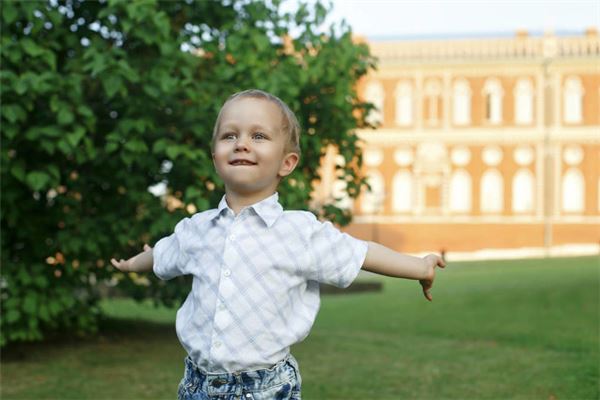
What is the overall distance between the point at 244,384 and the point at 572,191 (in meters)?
38.2

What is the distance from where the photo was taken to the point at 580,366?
7.42m

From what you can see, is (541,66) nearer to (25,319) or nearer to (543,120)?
(543,120)

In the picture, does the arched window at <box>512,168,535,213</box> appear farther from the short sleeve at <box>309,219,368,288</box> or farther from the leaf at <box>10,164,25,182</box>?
the short sleeve at <box>309,219,368,288</box>

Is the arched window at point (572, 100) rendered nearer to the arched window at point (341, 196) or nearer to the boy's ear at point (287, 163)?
the arched window at point (341, 196)

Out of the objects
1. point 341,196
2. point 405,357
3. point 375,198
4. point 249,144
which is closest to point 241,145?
point 249,144

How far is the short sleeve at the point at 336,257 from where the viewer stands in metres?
2.73

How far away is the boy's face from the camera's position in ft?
8.97

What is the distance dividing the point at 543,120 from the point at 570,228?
476 cm

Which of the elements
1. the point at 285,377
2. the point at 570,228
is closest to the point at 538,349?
the point at 285,377

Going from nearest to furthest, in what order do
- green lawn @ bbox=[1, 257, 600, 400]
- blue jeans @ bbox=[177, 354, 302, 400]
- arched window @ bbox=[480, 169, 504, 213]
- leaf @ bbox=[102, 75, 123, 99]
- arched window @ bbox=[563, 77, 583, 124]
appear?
blue jeans @ bbox=[177, 354, 302, 400] < leaf @ bbox=[102, 75, 123, 99] < green lawn @ bbox=[1, 257, 600, 400] < arched window @ bbox=[563, 77, 583, 124] < arched window @ bbox=[480, 169, 504, 213]

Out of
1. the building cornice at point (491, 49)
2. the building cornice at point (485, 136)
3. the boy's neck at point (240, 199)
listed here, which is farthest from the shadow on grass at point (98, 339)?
the building cornice at point (491, 49)

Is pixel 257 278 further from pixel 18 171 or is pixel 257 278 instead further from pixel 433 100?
pixel 433 100

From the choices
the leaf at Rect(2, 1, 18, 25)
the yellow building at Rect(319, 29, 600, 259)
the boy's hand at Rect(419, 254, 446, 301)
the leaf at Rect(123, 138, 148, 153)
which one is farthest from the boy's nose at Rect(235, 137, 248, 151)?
the yellow building at Rect(319, 29, 600, 259)

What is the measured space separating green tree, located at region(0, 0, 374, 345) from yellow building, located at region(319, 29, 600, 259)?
30.6m
